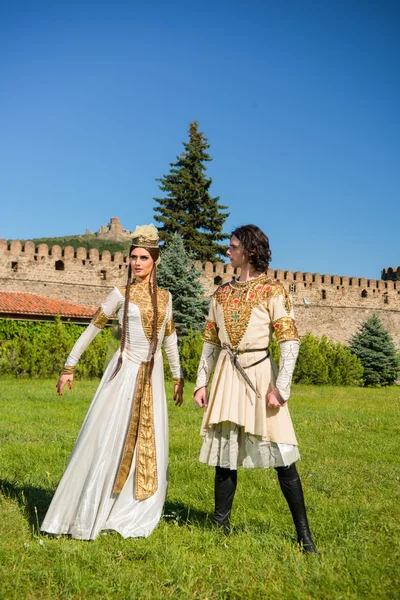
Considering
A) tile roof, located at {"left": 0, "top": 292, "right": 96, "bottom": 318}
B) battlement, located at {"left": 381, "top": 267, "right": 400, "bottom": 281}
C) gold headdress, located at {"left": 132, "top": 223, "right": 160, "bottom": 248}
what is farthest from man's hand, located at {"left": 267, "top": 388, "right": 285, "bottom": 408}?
battlement, located at {"left": 381, "top": 267, "right": 400, "bottom": 281}

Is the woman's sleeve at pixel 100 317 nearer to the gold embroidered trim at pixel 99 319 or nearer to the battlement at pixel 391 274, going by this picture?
the gold embroidered trim at pixel 99 319

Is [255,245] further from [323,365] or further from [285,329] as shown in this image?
[323,365]

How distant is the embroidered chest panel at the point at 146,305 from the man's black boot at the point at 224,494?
1049 mm

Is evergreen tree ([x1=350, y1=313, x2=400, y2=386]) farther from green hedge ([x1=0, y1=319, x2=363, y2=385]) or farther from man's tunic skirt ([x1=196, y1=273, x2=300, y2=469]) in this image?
man's tunic skirt ([x1=196, y1=273, x2=300, y2=469])

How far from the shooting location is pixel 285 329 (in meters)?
3.46

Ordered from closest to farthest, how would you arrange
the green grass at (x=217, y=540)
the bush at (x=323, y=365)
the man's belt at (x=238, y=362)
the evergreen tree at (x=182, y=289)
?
the green grass at (x=217, y=540) < the man's belt at (x=238, y=362) < the bush at (x=323, y=365) < the evergreen tree at (x=182, y=289)

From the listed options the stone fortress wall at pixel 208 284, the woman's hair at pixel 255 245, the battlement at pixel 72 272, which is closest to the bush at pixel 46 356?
the battlement at pixel 72 272

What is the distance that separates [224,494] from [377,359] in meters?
18.9

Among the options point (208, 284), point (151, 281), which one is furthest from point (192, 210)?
point (151, 281)

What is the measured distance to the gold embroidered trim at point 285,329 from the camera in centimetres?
346

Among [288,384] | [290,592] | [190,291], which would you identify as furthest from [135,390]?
[190,291]

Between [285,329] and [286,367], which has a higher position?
[285,329]

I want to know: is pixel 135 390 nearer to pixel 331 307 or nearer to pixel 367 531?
pixel 367 531

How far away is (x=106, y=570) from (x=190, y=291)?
740 inches
